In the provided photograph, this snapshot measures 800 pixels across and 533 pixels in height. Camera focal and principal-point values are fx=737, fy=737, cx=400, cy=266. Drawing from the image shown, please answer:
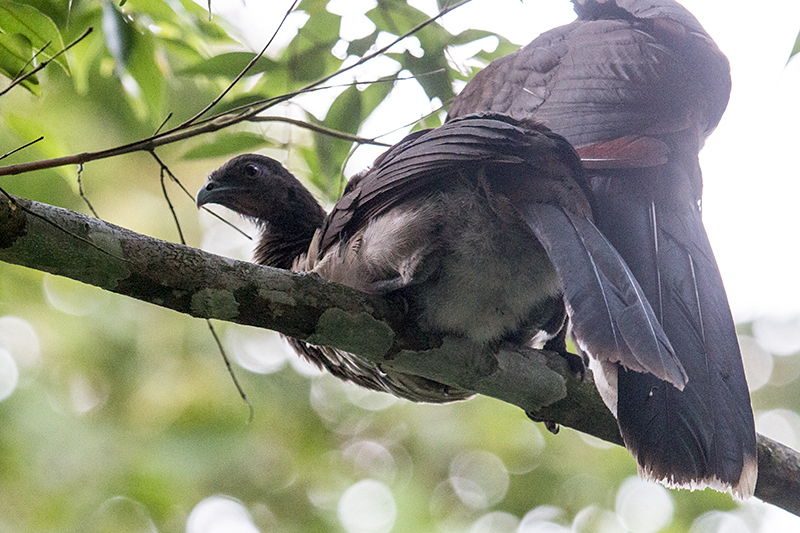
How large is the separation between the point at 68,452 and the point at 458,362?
13.1 ft

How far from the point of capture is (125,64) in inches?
101

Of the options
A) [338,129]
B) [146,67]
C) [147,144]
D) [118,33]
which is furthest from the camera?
[338,129]

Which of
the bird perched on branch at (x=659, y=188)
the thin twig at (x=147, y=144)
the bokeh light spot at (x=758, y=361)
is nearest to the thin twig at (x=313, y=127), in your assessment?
the thin twig at (x=147, y=144)

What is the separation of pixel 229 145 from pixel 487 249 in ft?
3.75

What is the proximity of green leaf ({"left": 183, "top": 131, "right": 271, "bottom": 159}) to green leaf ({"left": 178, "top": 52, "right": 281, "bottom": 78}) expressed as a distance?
23 cm

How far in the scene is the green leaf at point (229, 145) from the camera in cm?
280

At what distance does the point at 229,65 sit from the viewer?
2.71 meters

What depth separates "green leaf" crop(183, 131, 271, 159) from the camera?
9.19ft

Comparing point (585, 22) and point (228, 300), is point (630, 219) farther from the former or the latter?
point (228, 300)

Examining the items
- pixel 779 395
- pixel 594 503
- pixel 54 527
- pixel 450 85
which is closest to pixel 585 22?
pixel 450 85

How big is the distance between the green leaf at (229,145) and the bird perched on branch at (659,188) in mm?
853

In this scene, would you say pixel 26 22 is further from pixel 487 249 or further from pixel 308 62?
pixel 487 249

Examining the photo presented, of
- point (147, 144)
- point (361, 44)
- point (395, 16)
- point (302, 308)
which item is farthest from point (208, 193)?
point (302, 308)

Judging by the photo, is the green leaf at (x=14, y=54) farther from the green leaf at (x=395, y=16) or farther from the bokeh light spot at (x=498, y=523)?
the bokeh light spot at (x=498, y=523)
